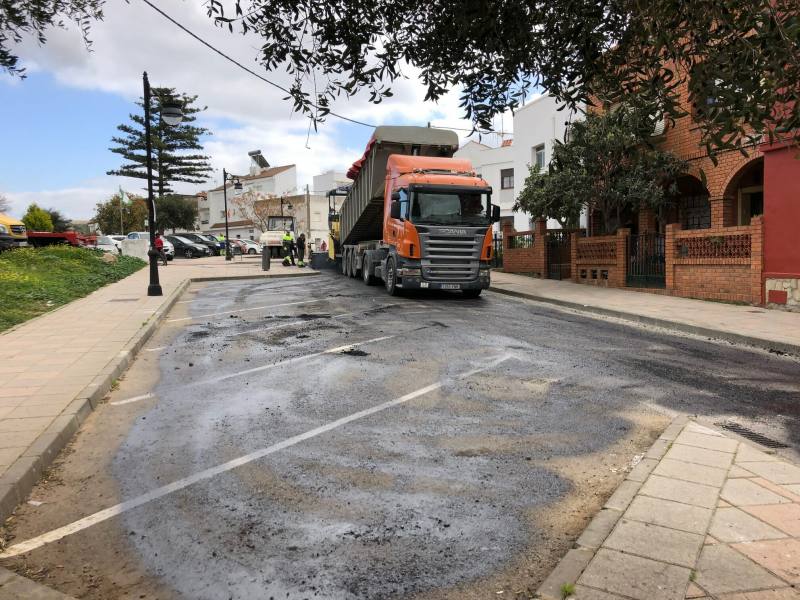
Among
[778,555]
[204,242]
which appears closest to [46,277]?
[778,555]

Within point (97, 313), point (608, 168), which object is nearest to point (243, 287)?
point (97, 313)

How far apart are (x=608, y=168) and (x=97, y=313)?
14960 millimetres

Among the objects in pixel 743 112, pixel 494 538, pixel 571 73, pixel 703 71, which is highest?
pixel 571 73

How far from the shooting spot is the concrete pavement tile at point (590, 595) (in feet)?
8.41

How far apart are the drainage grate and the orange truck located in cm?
983

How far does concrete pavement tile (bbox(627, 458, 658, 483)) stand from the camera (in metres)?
3.89

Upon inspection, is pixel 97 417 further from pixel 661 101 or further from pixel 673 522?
pixel 661 101

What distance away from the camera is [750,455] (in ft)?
14.3

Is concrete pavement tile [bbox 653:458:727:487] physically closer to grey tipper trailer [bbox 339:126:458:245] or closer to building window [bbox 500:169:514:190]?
grey tipper trailer [bbox 339:126:458:245]

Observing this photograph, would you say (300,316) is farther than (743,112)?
Yes

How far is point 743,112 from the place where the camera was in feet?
8.61

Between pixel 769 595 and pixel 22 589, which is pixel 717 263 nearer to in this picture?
pixel 769 595

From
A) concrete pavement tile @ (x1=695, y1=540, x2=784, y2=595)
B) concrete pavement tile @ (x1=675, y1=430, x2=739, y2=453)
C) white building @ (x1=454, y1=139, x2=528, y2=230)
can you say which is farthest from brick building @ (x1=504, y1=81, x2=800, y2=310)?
white building @ (x1=454, y1=139, x2=528, y2=230)

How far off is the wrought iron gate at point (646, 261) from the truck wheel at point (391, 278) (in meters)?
7.26
